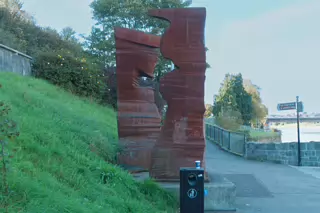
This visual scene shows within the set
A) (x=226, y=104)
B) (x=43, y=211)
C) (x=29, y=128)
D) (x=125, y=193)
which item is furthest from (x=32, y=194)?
(x=226, y=104)

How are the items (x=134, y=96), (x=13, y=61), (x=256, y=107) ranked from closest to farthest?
(x=134, y=96) → (x=13, y=61) → (x=256, y=107)

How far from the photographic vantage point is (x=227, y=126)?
26.6 m

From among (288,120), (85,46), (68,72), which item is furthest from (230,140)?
(288,120)

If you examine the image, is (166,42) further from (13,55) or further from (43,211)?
(13,55)

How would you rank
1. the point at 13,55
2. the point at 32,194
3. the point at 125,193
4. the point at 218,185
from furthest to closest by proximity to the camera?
the point at 13,55
the point at 218,185
the point at 125,193
the point at 32,194

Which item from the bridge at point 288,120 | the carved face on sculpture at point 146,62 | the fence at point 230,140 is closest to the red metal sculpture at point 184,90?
the carved face on sculpture at point 146,62

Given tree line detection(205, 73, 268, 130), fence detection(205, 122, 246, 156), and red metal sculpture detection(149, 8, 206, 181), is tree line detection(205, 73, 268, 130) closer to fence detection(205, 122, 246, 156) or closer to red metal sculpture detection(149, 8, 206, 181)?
fence detection(205, 122, 246, 156)

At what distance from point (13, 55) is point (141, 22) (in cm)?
1193

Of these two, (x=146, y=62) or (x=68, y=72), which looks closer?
(x=146, y=62)

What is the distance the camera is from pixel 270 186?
35.1 feet

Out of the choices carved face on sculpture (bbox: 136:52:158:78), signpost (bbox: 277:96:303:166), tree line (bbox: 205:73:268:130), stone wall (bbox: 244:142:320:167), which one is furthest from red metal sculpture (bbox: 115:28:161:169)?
tree line (bbox: 205:73:268:130)

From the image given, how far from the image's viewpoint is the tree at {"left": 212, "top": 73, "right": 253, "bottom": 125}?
128 feet

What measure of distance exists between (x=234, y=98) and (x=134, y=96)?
31.3 meters

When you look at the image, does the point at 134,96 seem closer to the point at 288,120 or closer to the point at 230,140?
the point at 230,140
